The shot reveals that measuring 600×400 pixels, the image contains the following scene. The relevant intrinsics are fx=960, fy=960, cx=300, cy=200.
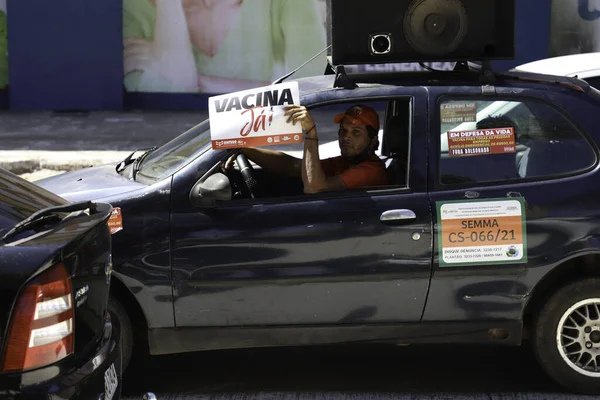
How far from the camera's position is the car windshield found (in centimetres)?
515

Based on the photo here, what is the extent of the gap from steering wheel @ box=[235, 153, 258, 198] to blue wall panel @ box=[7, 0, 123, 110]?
10397 mm

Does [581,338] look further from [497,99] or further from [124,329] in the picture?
[124,329]

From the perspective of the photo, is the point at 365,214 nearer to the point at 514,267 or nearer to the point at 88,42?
the point at 514,267

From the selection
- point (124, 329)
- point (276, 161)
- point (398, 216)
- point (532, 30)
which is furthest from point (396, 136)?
point (532, 30)

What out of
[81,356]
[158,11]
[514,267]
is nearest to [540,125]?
[514,267]

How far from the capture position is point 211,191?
486cm

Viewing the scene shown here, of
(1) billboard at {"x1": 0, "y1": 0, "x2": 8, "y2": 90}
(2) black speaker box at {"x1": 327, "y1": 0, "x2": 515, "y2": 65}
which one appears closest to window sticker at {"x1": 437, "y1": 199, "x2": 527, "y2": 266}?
(2) black speaker box at {"x1": 327, "y1": 0, "x2": 515, "y2": 65}

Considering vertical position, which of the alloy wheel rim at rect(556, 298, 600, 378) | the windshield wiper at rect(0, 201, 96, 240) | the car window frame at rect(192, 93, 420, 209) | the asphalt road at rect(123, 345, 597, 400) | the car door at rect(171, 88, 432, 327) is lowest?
the asphalt road at rect(123, 345, 597, 400)

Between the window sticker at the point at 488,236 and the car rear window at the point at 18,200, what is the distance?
1.94m

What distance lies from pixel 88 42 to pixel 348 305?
38.0 feet

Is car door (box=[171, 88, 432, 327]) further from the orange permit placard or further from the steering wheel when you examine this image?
the steering wheel

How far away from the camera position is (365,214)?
4879 millimetres

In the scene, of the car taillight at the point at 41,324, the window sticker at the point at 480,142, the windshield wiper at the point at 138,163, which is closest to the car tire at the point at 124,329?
the windshield wiper at the point at 138,163

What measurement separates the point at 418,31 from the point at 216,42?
35.3 feet
